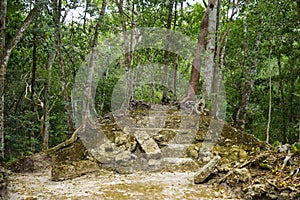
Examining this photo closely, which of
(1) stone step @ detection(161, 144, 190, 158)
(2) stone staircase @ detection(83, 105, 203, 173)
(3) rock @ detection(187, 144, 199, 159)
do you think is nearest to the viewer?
(2) stone staircase @ detection(83, 105, 203, 173)

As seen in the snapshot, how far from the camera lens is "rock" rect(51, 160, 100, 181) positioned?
8.16 meters

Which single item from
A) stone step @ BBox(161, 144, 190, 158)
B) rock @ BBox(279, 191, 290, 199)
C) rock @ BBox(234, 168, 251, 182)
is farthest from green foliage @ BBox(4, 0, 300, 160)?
rock @ BBox(279, 191, 290, 199)

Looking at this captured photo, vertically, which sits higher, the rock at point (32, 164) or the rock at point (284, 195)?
the rock at point (284, 195)

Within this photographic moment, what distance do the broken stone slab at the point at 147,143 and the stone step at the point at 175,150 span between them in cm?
31

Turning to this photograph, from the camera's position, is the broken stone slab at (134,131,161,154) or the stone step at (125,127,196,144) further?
the stone step at (125,127,196,144)

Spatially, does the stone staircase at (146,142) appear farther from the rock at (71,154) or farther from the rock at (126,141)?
the rock at (71,154)

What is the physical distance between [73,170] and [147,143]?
2.46m

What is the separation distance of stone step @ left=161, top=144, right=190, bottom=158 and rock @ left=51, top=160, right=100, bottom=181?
219 cm

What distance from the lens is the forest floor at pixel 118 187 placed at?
20.6 feet

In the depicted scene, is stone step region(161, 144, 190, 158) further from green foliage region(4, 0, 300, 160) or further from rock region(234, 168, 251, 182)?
green foliage region(4, 0, 300, 160)

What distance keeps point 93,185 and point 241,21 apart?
884 centimetres

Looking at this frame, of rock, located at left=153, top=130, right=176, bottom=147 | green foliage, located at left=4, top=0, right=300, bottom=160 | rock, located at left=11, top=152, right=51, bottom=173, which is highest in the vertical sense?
green foliage, located at left=4, top=0, right=300, bottom=160

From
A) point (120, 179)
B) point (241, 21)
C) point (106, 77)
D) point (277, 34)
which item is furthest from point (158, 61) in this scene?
point (120, 179)

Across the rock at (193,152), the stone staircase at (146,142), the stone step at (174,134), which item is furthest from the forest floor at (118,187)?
the stone step at (174,134)
